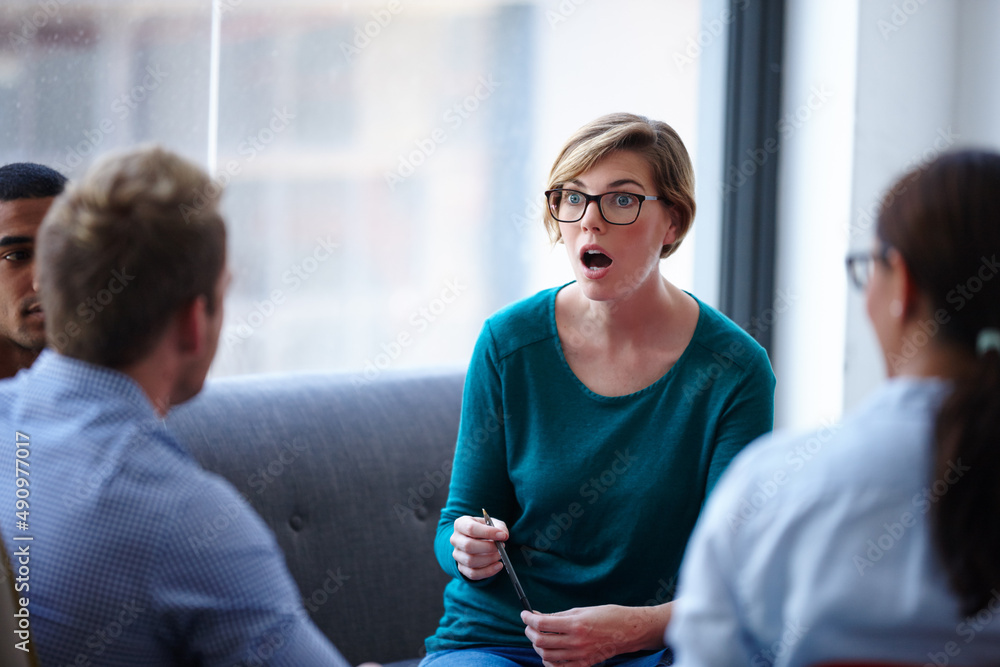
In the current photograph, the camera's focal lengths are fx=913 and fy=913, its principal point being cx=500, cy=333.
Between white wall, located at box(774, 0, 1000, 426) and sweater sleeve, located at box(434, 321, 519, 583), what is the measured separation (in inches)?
52.9

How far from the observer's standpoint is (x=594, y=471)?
1.52m

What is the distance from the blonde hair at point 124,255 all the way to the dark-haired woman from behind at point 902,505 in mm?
588

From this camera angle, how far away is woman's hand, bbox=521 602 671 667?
Answer: 1.38 m

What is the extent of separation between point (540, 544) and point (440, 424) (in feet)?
1.80

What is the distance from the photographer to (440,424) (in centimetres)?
204

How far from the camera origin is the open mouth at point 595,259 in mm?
1545

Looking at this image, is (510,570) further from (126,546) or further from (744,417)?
(126,546)

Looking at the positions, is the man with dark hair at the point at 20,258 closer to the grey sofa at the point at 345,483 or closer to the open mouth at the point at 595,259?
the grey sofa at the point at 345,483

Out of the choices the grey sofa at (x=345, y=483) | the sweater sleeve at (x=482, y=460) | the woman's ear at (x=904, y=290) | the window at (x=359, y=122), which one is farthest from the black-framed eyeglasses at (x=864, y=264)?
the window at (x=359, y=122)

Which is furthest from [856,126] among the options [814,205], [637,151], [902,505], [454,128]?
[902,505]

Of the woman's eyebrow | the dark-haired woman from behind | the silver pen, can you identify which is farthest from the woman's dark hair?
the woman's eyebrow

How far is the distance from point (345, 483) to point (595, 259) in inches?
28.1

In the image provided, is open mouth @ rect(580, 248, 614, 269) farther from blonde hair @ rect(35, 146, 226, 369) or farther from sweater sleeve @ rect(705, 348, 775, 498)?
blonde hair @ rect(35, 146, 226, 369)

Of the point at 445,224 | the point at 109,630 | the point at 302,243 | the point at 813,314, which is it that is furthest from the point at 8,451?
the point at 813,314
